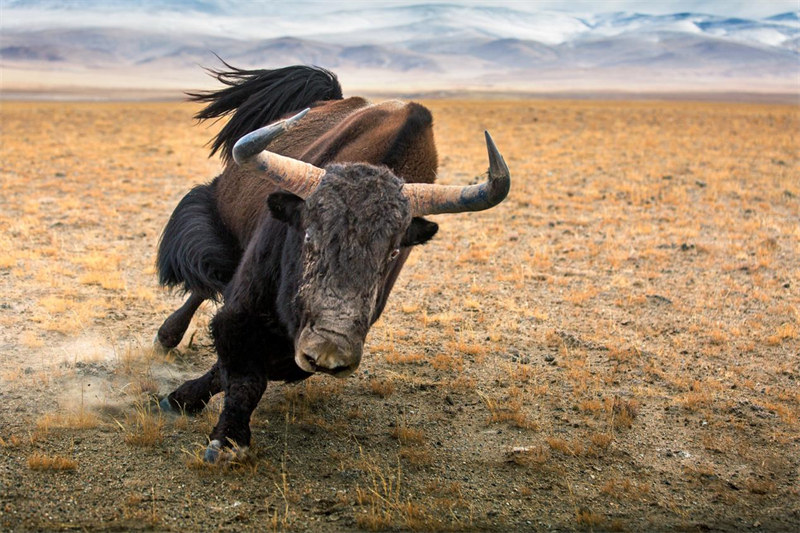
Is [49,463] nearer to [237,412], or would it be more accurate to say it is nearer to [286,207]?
[237,412]

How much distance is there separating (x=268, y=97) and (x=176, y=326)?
227 cm

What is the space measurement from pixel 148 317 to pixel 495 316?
3552 millimetres

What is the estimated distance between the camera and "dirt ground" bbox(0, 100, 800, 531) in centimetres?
418

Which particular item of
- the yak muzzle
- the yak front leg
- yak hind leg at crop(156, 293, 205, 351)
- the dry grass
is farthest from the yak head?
yak hind leg at crop(156, 293, 205, 351)

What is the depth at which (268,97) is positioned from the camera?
683 centimetres

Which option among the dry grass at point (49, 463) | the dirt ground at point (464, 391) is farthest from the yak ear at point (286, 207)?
the dry grass at point (49, 463)

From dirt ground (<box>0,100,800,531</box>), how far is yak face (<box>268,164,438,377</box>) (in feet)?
3.29

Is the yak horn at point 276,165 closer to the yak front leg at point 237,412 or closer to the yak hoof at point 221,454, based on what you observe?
the yak front leg at point 237,412

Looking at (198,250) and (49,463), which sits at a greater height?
(198,250)

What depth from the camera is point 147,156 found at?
20.9 metres

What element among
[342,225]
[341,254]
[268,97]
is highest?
[268,97]

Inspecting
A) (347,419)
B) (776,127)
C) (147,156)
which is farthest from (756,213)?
(776,127)

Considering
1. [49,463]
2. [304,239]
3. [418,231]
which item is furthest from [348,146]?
[49,463]

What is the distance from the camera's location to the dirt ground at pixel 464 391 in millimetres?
4184
